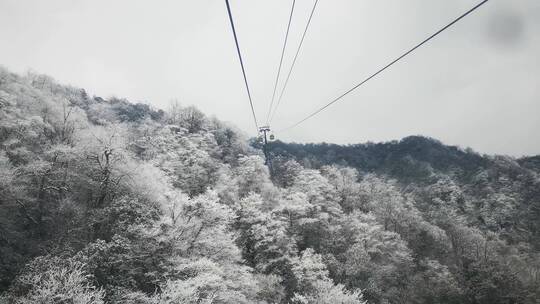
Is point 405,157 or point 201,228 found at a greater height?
point 405,157

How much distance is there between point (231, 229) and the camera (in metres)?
31.8

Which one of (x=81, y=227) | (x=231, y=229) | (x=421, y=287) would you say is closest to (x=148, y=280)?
(x=81, y=227)

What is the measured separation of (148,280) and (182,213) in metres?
4.72

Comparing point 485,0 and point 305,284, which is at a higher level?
point 485,0

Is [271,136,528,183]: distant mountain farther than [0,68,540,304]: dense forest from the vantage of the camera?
Yes

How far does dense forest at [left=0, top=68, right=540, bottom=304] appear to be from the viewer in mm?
19609

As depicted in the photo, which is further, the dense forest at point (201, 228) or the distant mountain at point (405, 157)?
the distant mountain at point (405, 157)

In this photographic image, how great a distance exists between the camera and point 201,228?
22.8 m

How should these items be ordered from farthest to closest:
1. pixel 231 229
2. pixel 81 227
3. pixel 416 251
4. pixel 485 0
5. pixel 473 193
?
1. pixel 473 193
2. pixel 416 251
3. pixel 231 229
4. pixel 81 227
5. pixel 485 0

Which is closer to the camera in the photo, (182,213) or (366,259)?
(182,213)

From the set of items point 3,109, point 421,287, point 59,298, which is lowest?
point 421,287

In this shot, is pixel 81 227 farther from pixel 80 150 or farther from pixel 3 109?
pixel 3 109

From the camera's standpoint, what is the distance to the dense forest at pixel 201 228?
772 inches

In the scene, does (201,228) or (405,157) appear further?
(405,157)
